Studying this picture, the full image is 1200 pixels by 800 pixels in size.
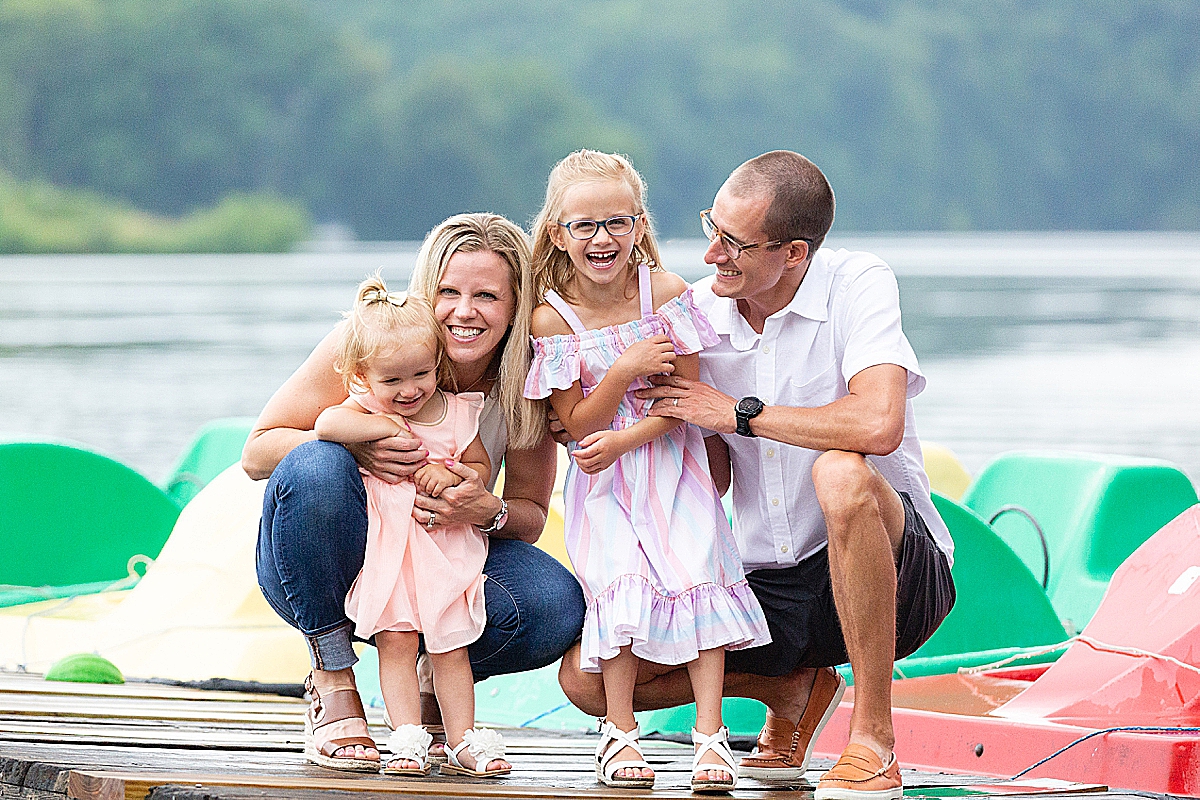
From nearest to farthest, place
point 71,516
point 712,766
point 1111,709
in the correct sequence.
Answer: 1. point 712,766
2. point 1111,709
3. point 71,516

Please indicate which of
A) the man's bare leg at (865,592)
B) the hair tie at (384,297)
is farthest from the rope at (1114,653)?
the hair tie at (384,297)

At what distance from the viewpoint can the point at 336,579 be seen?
244 cm

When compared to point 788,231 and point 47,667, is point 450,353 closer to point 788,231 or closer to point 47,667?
point 788,231

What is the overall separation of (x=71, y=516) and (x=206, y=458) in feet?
2.27

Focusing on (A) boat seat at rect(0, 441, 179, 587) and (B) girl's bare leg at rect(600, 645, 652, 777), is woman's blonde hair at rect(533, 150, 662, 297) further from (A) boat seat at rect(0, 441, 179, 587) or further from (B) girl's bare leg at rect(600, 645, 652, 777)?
(A) boat seat at rect(0, 441, 179, 587)

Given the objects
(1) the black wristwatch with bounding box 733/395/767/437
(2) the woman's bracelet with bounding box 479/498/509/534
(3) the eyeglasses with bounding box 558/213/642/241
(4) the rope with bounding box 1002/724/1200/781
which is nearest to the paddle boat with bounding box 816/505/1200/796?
(4) the rope with bounding box 1002/724/1200/781

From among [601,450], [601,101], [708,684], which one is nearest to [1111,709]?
[708,684]

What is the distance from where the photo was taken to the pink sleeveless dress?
2430 mm

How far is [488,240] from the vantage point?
101 inches

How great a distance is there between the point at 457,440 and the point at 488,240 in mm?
325

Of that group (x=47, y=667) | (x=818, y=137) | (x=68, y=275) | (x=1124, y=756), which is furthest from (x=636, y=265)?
(x=68, y=275)

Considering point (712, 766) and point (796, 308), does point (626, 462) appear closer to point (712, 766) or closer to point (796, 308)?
point (796, 308)

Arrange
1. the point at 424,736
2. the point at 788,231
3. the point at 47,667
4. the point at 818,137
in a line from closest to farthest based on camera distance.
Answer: the point at 424,736 < the point at 788,231 < the point at 47,667 < the point at 818,137

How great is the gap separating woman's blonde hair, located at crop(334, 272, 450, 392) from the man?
0.38 m
